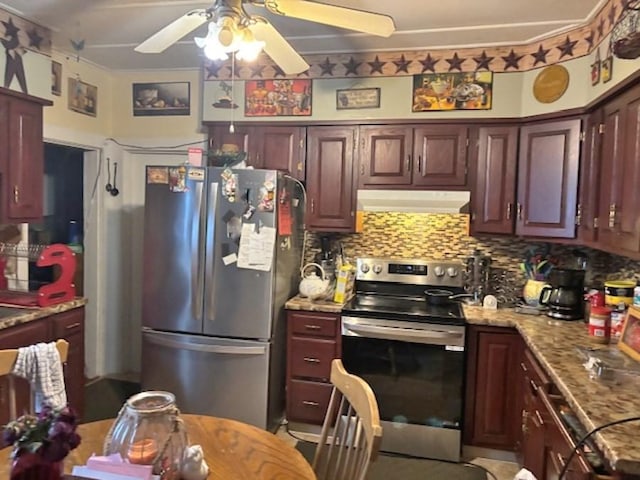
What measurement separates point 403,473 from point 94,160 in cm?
310

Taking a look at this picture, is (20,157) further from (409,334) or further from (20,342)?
(409,334)

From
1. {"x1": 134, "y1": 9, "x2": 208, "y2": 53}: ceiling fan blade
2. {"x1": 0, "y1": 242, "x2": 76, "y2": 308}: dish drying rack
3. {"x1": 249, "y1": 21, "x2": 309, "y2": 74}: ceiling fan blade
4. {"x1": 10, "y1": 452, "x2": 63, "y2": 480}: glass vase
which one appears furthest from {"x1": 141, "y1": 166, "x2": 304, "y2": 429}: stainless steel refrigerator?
{"x1": 10, "y1": 452, "x2": 63, "y2": 480}: glass vase

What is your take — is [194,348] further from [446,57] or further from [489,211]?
[446,57]

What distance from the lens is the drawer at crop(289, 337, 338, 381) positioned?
318 centimetres

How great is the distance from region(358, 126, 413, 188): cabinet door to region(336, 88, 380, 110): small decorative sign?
162mm

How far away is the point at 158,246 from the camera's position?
124 inches

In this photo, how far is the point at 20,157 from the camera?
2.80m

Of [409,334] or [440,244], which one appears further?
[440,244]

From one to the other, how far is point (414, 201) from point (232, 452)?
84.4 inches

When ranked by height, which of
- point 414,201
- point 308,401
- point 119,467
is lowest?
point 308,401

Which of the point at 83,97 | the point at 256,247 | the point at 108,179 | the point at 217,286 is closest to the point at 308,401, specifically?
the point at 217,286

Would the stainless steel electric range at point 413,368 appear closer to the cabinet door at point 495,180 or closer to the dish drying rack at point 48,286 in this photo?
the cabinet door at point 495,180

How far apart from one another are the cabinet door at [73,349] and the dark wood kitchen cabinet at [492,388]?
2.31 metres

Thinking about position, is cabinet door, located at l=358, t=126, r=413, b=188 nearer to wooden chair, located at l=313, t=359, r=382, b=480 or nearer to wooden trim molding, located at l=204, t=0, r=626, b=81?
wooden trim molding, located at l=204, t=0, r=626, b=81
